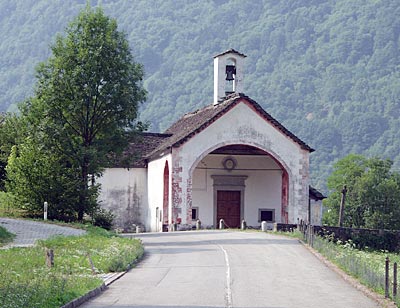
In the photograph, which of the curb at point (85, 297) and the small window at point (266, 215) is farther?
the small window at point (266, 215)

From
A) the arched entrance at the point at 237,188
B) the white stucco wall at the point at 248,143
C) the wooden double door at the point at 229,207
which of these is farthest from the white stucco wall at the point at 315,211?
the white stucco wall at the point at 248,143

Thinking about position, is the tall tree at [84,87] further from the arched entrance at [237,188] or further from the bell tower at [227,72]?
the bell tower at [227,72]

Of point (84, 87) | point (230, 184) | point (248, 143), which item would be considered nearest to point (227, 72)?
point (248, 143)

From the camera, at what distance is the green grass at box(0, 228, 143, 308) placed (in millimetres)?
16062

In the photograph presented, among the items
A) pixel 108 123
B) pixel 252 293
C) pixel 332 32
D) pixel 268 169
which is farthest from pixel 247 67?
pixel 252 293

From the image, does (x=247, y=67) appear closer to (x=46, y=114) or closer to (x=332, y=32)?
(x=332, y=32)

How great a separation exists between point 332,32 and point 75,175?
13985 cm

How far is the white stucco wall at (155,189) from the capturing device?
5091 cm

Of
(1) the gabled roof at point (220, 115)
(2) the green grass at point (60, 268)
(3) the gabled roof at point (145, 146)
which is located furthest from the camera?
(3) the gabled roof at point (145, 146)

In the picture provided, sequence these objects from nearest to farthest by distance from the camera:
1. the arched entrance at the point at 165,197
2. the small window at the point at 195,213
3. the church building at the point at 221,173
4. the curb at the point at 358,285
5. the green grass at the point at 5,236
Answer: the curb at the point at 358,285, the green grass at the point at 5,236, the church building at the point at 221,173, the arched entrance at the point at 165,197, the small window at the point at 195,213

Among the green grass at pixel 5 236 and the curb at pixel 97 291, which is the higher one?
the green grass at pixel 5 236

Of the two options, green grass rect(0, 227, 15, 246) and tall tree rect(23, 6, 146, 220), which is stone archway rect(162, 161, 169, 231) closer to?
tall tree rect(23, 6, 146, 220)

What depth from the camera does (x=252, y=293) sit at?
62.8ft

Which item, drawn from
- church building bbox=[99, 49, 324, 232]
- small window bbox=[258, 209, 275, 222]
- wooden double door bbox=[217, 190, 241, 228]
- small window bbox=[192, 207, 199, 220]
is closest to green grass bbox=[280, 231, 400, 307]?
church building bbox=[99, 49, 324, 232]
